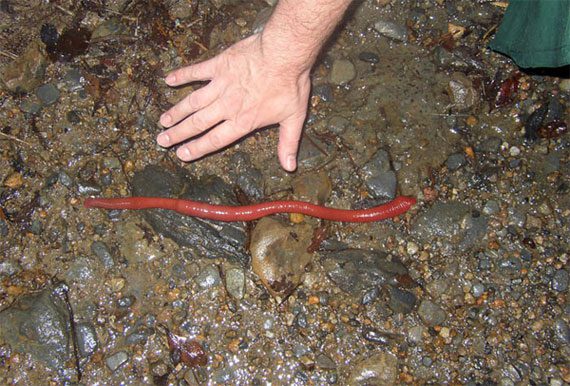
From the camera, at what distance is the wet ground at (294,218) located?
466 cm

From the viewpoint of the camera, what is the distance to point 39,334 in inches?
180

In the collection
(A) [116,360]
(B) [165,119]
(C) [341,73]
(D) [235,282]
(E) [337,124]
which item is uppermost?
(B) [165,119]

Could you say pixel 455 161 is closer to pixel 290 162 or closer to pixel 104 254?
pixel 290 162

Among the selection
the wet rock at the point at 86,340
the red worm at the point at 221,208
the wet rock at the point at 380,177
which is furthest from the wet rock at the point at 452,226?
the wet rock at the point at 86,340

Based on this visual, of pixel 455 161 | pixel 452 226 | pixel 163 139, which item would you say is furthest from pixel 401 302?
pixel 163 139

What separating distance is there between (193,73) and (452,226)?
2903mm

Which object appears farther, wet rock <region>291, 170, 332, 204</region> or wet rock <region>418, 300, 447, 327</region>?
wet rock <region>291, 170, 332, 204</region>

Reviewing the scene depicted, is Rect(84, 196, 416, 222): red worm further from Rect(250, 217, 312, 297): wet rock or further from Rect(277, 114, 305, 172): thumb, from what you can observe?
Rect(277, 114, 305, 172): thumb

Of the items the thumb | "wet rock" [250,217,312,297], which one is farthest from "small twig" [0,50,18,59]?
"wet rock" [250,217,312,297]

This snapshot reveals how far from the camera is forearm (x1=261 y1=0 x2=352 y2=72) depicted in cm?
387

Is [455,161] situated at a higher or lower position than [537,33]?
lower

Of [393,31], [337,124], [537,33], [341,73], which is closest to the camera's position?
[537,33]

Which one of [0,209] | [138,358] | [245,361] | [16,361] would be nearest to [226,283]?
[245,361]

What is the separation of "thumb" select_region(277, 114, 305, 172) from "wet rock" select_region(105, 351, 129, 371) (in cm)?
225
